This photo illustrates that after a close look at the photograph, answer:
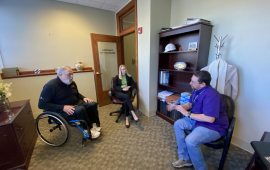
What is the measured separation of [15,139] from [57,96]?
0.64 meters

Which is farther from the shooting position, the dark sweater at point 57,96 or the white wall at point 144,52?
the white wall at point 144,52

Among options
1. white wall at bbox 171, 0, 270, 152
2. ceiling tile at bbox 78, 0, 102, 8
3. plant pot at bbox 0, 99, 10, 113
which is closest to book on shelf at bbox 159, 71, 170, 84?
white wall at bbox 171, 0, 270, 152

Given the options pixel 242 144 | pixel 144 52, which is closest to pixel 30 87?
pixel 144 52

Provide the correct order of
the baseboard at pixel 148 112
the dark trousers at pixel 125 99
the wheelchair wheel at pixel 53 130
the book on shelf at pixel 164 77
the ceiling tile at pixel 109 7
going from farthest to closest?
1. the ceiling tile at pixel 109 7
2. the baseboard at pixel 148 112
3. the book on shelf at pixel 164 77
4. the dark trousers at pixel 125 99
5. the wheelchair wheel at pixel 53 130

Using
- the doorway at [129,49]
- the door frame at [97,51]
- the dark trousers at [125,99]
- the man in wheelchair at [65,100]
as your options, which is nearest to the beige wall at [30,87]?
the door frame at [97,51]

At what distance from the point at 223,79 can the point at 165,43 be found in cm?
128

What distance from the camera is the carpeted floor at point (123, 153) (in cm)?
144

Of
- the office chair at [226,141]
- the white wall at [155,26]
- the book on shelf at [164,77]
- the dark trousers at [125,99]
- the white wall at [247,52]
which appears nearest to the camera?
the office chair at [226,141]

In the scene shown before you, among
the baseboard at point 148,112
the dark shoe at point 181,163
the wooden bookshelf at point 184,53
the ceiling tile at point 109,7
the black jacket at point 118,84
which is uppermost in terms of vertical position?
the ceiling tile at point 109,7

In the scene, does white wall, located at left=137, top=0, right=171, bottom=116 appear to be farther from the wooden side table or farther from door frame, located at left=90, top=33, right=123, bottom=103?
the wooden side table

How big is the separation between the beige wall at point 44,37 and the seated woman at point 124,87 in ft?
3.18

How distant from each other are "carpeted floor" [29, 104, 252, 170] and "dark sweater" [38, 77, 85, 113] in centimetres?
66

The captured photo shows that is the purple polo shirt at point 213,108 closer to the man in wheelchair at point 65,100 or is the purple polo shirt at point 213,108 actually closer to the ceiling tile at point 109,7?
the man in wheelchair at point 65,100

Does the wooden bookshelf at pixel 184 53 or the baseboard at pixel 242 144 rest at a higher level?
the wooden bookshelf at pixel 184 53
